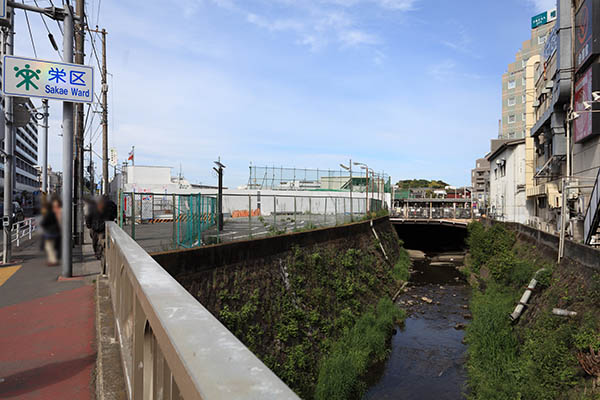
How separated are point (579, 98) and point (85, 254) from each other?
2400cm

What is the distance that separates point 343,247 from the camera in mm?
21297

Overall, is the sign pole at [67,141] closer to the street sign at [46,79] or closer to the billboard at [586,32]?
the street sign at [46,79]

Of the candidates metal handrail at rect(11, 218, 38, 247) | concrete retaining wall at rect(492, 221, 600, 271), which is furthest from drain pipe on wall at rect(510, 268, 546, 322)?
metal handrail at rect(11, 218, 38, 247)

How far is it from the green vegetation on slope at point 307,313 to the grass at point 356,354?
3cm

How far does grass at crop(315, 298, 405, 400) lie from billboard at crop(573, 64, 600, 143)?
465 inches

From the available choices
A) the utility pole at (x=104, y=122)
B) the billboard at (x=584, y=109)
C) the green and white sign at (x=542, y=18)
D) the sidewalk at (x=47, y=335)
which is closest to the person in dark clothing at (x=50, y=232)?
the sidewalk at (x=47, y=335)

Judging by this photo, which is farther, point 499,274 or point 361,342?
point 499,274

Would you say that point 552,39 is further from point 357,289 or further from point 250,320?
point 250,320

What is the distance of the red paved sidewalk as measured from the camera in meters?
4.43

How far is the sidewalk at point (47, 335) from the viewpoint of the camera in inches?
177

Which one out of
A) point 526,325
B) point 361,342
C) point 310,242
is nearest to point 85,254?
Result: point 310,242

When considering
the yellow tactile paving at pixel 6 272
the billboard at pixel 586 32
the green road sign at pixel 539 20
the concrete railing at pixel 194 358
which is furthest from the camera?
the green road sign at pixel 539 20

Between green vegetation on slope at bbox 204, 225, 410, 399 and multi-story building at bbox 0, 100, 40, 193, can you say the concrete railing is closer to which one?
green vegetation on slope at bbox 204, 225, 410, 399

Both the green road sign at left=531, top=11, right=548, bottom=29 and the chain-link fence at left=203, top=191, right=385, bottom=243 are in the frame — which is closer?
the chain-link fence at left=203, top=191, right=385, bottom=243
